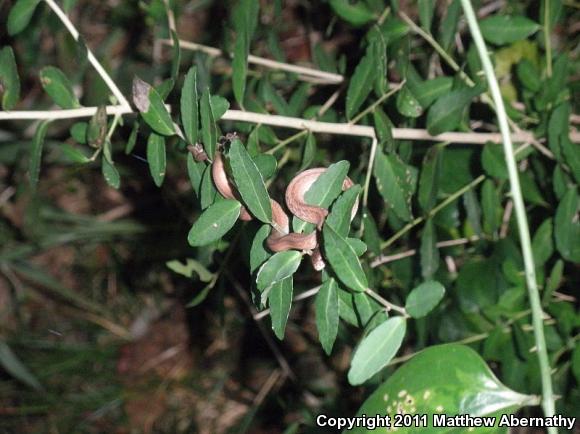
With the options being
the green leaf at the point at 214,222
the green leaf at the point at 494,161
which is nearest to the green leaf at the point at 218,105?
the green leaf at the point at 214,222

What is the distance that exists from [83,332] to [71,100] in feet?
5.38

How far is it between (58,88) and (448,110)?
19.1 inches

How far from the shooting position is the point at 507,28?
1.03 meters

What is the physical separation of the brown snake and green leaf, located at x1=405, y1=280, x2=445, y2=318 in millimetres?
97

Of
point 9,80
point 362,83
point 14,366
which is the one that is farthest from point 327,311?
point 14,366

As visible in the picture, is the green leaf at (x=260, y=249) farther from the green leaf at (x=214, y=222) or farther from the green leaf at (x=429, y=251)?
the green leaf at (x=429, y=251)

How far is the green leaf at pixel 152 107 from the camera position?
73cm

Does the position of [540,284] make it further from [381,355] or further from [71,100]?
[71,100]

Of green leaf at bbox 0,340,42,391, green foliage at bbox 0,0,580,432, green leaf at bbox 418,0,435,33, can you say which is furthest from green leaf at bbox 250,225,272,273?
green leaf at bbox 0,340,42,391

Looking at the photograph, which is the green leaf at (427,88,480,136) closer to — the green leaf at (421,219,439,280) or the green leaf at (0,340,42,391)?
the green leaf at (421,219,439,280)

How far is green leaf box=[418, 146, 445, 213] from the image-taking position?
3.15 feet

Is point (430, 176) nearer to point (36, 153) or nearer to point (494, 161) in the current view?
point (494, 161)

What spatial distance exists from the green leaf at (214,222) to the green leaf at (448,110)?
35cm

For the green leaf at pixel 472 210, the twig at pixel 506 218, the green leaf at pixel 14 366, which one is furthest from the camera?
the green leaf at pixel 14 366
